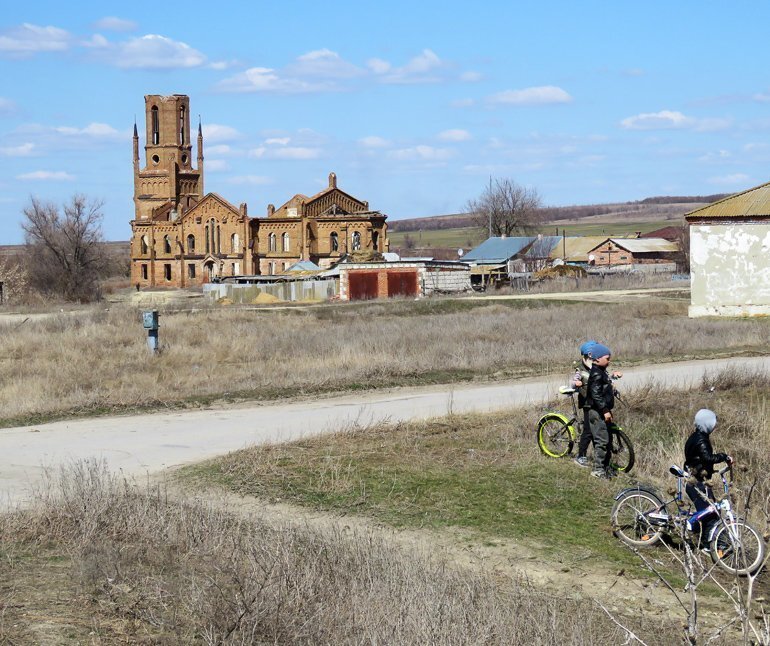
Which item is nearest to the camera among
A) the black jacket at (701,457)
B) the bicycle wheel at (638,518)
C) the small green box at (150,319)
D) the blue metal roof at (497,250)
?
the bicycle wheel at (638,518)

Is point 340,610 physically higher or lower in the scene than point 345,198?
lower

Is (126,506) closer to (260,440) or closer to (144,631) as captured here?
(144,631)

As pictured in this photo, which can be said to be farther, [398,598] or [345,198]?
[345,198]

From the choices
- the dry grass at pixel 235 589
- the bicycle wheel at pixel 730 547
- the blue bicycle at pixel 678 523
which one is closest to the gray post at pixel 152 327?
the dry grass at pixel 235 589

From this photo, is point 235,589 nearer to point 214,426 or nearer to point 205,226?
point 214,426

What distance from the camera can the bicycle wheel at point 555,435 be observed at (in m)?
12.9

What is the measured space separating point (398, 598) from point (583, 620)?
1294 millimetres

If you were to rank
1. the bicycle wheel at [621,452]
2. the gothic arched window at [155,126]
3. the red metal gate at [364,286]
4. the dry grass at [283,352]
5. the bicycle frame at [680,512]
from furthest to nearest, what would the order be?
the gothic arched window at [155,126] → the red metal gate at [364,286] → the dry grass at [283,352] → the bicycle wheel at [621,452] → the bicycle frame at [680,512]

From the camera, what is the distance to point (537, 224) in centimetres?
13062

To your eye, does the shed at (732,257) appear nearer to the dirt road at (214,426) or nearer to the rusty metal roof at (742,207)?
the rusty metal roof at (742,207)

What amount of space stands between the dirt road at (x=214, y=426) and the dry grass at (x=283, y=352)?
44.3 inches

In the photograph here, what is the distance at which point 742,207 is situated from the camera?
36.1 m

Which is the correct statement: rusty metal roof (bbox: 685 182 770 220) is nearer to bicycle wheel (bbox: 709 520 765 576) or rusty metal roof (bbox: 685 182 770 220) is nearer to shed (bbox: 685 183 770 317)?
shed (bbox: 685 183 770 317)

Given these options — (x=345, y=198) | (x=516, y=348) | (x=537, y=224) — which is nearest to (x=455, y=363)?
(x=516, y=348)
